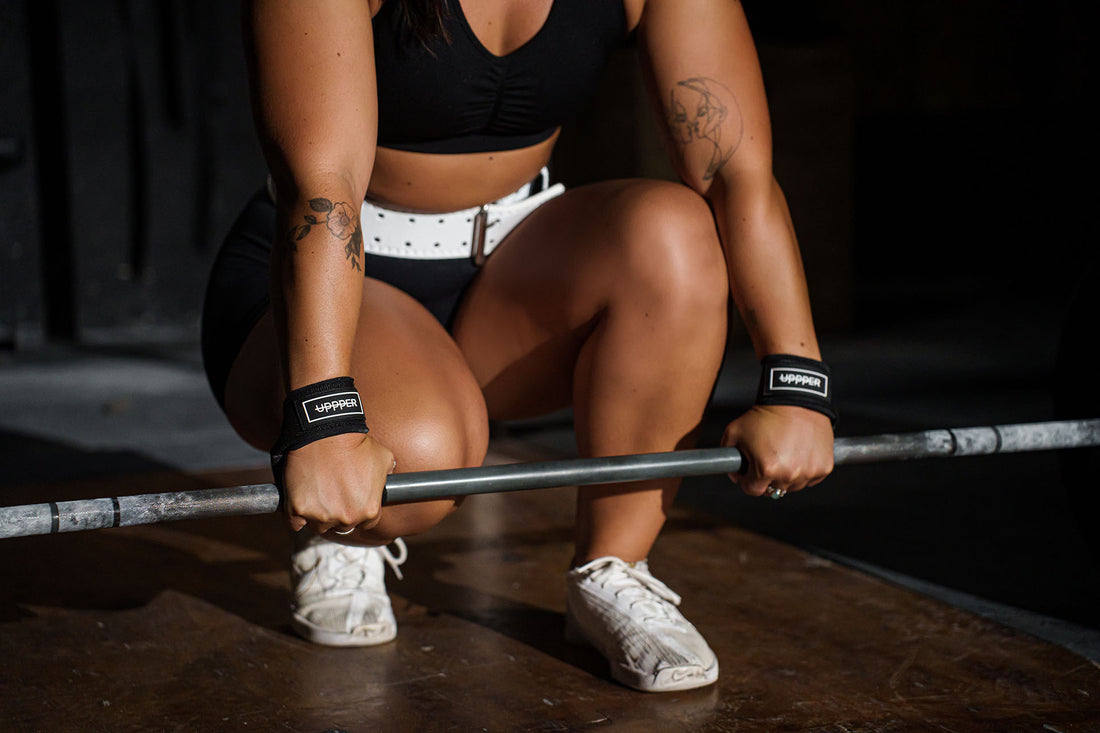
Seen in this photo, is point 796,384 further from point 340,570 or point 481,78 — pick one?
point 340,570

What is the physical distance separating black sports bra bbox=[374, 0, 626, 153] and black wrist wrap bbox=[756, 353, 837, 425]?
41cm

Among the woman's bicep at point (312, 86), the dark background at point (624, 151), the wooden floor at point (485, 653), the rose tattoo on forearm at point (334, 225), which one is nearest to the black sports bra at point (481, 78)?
the woman's bicep at point (312, 86)

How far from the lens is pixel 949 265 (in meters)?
6.94

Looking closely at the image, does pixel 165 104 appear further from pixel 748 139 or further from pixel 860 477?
pixel 748 139

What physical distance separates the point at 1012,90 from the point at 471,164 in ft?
15.9

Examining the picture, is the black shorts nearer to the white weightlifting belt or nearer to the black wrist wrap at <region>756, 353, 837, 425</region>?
the white weightlifting belt

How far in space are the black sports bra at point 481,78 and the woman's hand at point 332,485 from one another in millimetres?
417

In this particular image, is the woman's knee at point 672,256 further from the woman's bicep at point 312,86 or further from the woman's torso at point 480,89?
the woman's bicep at point 312,86

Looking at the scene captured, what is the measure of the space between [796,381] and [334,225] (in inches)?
20.1

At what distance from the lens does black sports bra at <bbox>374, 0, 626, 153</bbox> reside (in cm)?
126

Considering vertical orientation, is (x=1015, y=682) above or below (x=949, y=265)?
below

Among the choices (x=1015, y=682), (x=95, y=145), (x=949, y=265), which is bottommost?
(x=1015, y=682)

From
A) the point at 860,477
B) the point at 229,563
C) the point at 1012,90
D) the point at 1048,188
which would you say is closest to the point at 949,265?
the point at 1048,188

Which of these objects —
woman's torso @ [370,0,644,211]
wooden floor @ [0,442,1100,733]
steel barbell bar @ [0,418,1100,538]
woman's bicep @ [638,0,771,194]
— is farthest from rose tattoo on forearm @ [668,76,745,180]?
wooden floor @ [0,442,1100,733]
